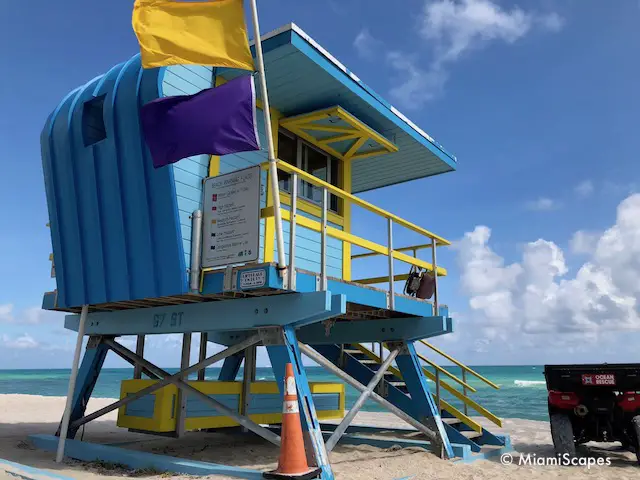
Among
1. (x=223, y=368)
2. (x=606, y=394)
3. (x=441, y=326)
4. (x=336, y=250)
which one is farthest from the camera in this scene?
(x=223, y=368)

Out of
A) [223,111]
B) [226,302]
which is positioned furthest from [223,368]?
[223,111]

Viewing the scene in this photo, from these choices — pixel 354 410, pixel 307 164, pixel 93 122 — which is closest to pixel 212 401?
pixel 354 410

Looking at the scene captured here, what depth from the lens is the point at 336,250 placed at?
9.98 metres

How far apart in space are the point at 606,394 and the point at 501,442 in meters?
2.17

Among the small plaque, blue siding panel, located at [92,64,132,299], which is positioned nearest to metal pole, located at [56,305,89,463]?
blue siding panel, located at [92,64,132,299]

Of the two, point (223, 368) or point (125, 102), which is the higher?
point (125, 102)

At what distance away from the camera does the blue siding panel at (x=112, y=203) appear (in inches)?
293

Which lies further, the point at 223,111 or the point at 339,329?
the point at 339,329

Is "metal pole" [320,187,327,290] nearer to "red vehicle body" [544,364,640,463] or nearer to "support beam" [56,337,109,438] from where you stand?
"red vehicle body" [544,364,640,463]

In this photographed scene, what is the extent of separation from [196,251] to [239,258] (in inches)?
30.0

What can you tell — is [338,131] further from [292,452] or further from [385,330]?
[292,452]

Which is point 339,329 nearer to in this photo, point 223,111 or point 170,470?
point 170,470

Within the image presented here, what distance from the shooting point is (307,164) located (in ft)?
33.5

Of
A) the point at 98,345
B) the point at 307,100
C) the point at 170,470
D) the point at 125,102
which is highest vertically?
the point at 307,100
